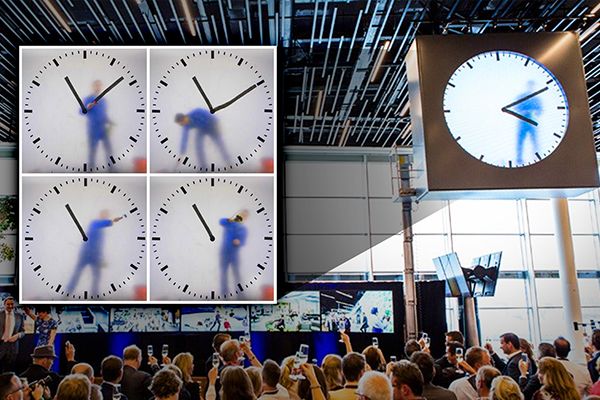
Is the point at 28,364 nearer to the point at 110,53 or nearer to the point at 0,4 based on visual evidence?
the point at 110,53

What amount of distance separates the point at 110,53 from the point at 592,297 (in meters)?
12.7

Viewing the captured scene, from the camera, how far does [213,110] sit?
2.95 m

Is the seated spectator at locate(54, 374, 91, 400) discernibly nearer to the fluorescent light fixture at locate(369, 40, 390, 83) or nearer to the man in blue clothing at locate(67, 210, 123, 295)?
the man in blue clothing at locate(67, 210, 123, 295)

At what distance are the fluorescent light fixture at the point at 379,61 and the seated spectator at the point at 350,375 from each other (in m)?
3.82

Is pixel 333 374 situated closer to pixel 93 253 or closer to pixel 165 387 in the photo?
pixel 165 387

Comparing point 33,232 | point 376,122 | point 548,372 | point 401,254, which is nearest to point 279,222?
point 33,232

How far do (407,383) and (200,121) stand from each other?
5.44 ft

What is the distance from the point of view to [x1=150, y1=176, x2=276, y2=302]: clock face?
2.82m

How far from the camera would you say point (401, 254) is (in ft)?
41.9

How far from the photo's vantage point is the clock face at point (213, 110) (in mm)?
2896

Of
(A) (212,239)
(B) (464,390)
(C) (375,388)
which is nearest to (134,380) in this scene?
(A) (212,239)

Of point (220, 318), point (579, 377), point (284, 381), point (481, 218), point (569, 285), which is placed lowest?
point (579, 377)

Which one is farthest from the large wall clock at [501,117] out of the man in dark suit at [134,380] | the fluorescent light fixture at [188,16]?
the man in dark suit at [134,380]

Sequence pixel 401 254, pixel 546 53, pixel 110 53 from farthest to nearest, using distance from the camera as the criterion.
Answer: pixel 401 254, pixel 546 53, pixel 110 53
